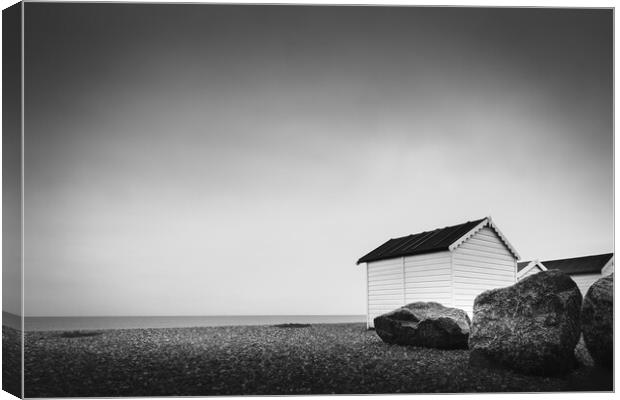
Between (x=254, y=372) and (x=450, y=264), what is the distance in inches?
210

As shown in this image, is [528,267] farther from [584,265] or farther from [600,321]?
[600,321]

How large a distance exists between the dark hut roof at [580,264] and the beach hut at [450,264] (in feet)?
2.77

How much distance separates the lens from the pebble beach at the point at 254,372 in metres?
9.31

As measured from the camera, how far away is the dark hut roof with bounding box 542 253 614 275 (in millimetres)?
12787

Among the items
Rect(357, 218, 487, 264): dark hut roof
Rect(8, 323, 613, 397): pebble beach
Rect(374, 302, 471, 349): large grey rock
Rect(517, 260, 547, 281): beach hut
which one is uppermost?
Rect(357, 218, 487, 264): dark hut roof

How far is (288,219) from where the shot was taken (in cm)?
1324

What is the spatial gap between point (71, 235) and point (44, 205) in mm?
668

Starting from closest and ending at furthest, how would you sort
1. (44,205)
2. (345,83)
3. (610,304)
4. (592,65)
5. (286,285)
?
(610,304) < (44,205) < (592,65) < (345,83) < (286,285)

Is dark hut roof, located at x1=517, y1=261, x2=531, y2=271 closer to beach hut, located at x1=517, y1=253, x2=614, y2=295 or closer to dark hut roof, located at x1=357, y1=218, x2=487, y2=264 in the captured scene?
beach hut, located at x1=517, y1=253, x2=614, y2=295

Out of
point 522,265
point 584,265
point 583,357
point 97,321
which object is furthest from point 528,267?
Result: point 97,321

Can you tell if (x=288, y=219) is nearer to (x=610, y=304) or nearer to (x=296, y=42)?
(x=296, y=42)

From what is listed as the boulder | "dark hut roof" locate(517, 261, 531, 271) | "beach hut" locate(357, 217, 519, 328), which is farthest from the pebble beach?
"dark hut roof" locate(517, 261, 531, 271)

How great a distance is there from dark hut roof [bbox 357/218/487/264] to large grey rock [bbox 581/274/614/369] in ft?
A: 12.1

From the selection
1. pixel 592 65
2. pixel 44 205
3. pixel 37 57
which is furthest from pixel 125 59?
pixel 592 65
